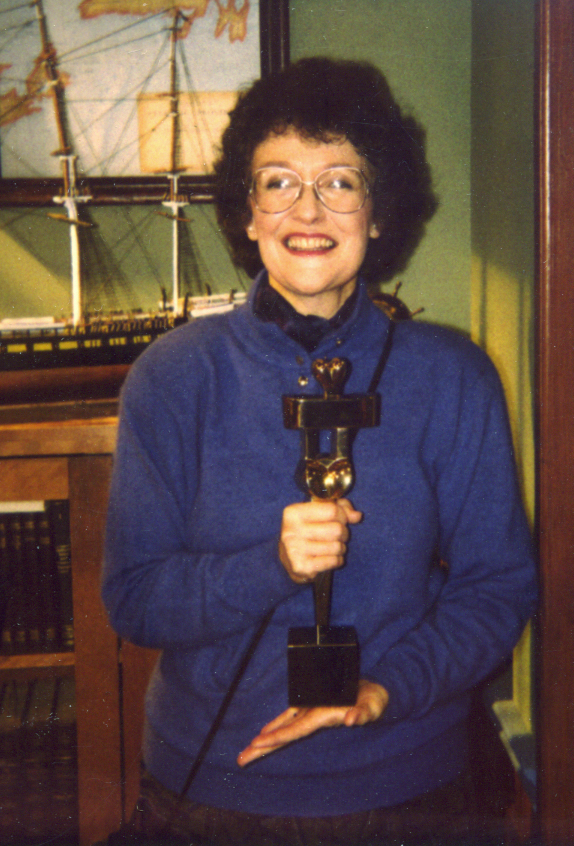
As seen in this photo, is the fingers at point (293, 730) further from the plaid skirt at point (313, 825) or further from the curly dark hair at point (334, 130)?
the curly dark hair at point (334, 130)

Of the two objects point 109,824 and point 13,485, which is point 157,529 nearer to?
point 13,485

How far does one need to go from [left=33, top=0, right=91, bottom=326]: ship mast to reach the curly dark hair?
0.52 metres

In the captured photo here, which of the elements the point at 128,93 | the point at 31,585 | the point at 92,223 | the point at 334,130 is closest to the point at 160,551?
the point at 31,585

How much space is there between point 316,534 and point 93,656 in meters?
0.71

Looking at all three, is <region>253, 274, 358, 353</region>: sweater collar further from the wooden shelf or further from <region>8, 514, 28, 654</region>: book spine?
the wooden shelf

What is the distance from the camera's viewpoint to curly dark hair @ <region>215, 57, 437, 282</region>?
97 centimetres

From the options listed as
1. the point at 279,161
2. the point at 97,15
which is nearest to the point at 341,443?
the point at 279,161

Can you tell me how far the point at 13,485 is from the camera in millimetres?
1214

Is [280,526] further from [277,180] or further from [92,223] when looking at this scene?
[92,223]

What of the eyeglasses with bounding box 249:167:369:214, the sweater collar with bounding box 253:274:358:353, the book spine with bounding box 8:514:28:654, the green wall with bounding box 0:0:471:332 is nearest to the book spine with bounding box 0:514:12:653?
the book spine with bounding box 8:514:28:654

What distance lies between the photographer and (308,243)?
0.95 m

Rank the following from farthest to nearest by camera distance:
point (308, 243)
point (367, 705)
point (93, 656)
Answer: point (93, 656)
point (308, 243)
point (367, 705)

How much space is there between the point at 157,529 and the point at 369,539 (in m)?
0.29

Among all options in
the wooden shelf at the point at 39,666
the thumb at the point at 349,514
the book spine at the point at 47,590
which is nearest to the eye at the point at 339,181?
the thumb at the point at 349,514
